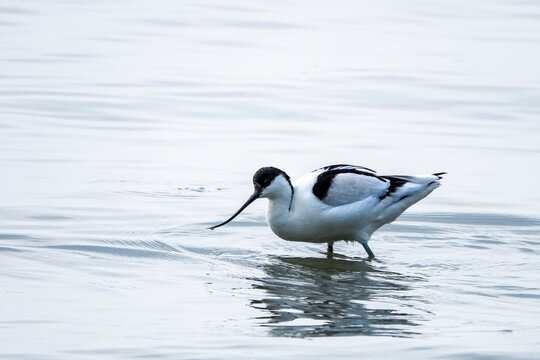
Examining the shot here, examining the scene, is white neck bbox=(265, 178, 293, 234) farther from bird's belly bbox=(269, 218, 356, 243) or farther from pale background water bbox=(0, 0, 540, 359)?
pale background water bbox=(0, 0, 540, 359)

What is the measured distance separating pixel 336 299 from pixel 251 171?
13.1 ft

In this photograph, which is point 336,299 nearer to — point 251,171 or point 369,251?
point 369,251

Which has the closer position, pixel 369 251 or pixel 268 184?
pixel 268 184

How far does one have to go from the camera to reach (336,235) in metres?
9.70

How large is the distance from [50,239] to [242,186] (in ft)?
9.04

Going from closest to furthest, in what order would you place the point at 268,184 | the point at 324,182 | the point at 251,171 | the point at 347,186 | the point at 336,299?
the point at 336,299 → the point at 268,184 → the point at 324,182 → the point at 347,186 → the point at 251,171

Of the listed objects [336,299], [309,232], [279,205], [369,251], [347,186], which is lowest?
[336,299]

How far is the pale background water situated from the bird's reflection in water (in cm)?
3

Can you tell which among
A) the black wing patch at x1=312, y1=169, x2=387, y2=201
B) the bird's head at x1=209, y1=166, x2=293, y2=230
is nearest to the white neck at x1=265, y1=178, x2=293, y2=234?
the bird's head at x1=209, y1=166, x2=293, y2=230

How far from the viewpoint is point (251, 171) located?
39.4 ft

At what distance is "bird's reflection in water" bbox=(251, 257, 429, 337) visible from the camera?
23.9 ft

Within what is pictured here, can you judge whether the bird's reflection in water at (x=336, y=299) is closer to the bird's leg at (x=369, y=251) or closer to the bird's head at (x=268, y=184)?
the bird's leg at (x=369, y=251)

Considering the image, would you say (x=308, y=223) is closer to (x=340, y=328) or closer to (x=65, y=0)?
(x=340, y=328)

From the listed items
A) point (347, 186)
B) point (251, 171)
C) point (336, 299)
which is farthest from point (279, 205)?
point (251, 171)
